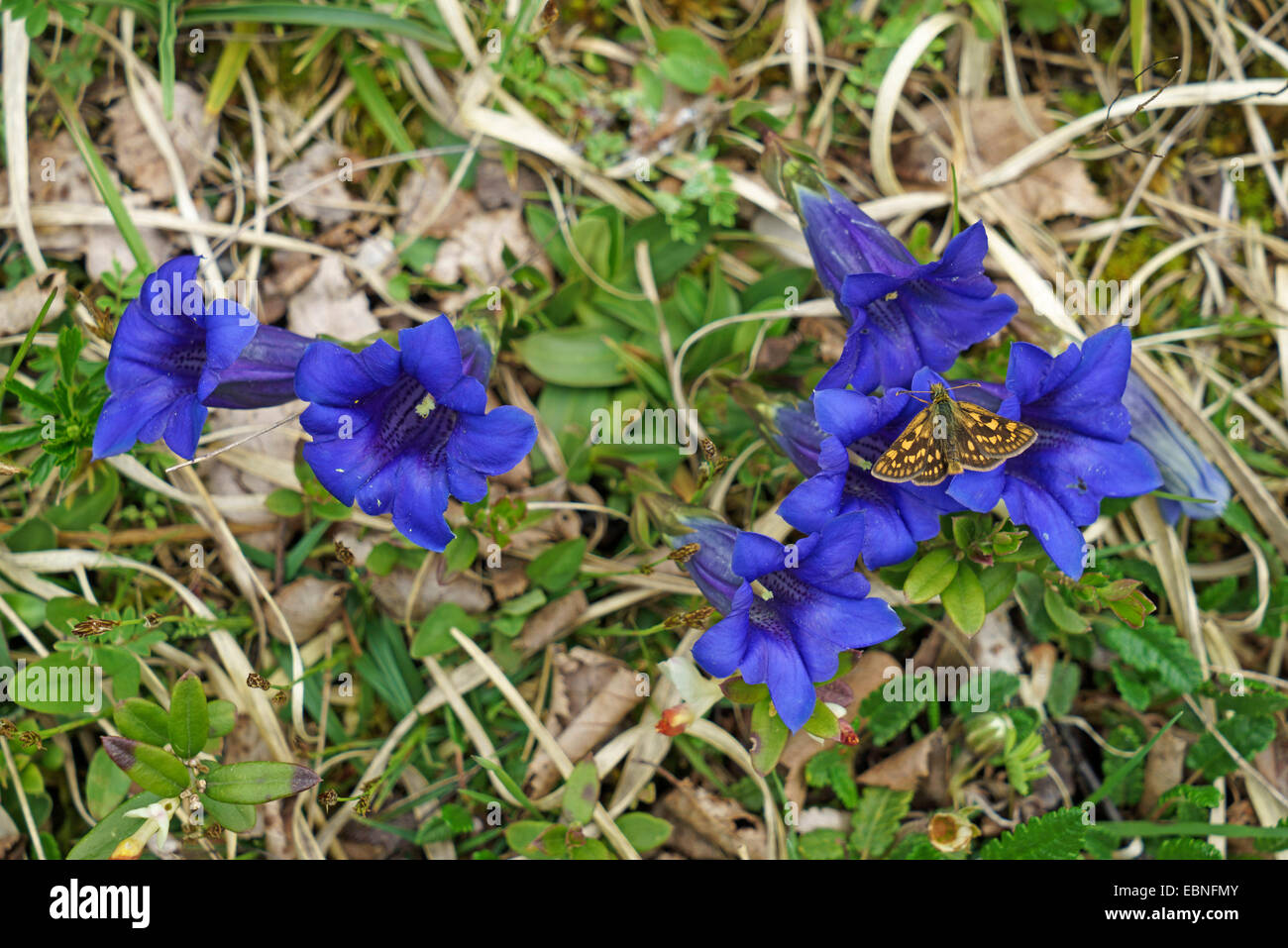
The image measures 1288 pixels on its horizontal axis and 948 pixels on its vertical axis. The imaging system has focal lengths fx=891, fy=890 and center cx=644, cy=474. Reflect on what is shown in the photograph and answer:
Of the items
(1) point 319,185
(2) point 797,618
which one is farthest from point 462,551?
(1) point 319,185

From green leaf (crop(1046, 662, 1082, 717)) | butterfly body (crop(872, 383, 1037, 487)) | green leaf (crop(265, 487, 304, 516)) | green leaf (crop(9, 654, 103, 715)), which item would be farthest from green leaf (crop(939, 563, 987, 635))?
green leaf (crop(9, 654, 103, 715))

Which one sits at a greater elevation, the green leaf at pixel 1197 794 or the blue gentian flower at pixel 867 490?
the blue gentian flower at pixel 867 490

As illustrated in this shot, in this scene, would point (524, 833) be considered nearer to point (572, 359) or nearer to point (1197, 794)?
point (572, 359)

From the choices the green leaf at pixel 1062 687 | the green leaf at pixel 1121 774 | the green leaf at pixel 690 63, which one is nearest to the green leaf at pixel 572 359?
the green leaf at pixel 690 63

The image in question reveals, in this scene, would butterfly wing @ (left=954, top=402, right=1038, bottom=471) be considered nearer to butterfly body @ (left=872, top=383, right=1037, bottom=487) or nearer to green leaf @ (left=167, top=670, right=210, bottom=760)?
butterfly body @ (left=872, top=383, right=1037, bottom=487)

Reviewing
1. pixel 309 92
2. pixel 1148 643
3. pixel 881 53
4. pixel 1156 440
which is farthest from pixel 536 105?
pixel 1148 643

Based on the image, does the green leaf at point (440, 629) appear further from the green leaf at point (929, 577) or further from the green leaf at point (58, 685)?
the green leaf at point (929, 577)

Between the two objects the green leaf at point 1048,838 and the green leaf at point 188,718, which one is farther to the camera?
the green leaf at point 1048,838
